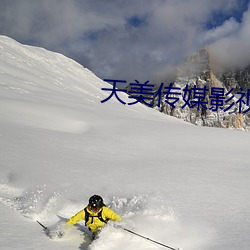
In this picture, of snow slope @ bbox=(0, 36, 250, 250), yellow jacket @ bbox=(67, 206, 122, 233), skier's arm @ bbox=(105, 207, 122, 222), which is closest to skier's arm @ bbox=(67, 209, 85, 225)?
yellow jacket @ bbox=(67, 206, 122, 233)

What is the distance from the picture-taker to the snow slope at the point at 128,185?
16.7ft

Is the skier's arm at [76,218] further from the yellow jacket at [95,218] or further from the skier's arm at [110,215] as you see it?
the skier's arm at [110,215]

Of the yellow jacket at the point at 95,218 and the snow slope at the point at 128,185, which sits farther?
the yellow jacket at the point at 95,218

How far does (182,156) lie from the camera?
412 inches

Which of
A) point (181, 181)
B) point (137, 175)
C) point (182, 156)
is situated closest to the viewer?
point (181, 181)

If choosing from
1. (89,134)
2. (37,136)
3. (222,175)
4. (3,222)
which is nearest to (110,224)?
(3,222)

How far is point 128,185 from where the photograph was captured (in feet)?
24.3

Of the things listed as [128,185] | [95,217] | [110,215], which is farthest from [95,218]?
[128,185]

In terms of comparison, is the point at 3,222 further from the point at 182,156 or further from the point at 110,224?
the point at 182,156

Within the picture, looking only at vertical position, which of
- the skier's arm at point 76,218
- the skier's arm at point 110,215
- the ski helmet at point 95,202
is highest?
the ski helmet at point 95,202

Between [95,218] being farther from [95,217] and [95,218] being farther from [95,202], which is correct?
[95,202]

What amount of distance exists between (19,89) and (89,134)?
1415 centimetres

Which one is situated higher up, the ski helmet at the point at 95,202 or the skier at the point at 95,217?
the ski helmet at the point at 95,202

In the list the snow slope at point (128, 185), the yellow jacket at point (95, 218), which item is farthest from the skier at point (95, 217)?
the snow slope at point (128, 185)
